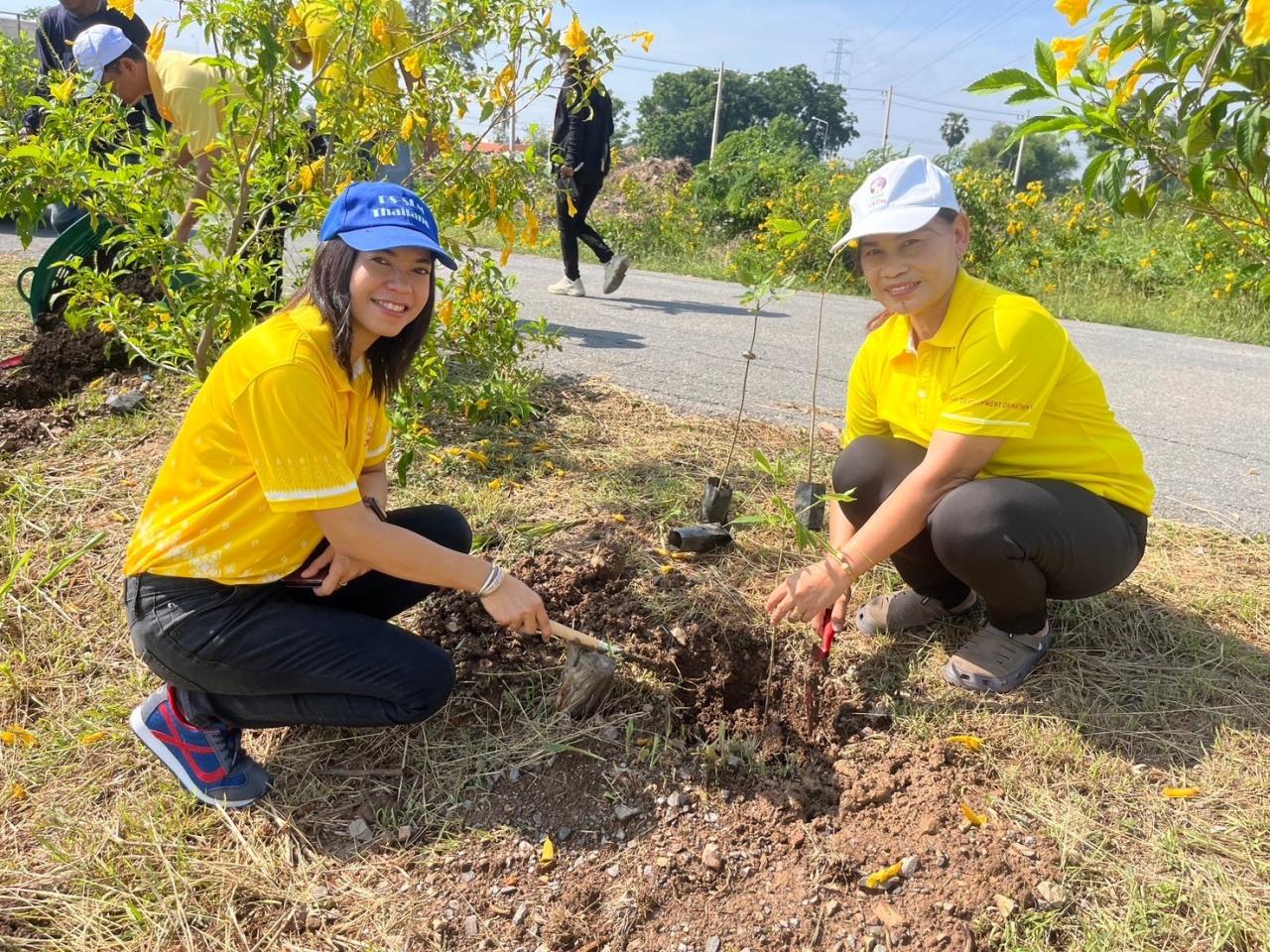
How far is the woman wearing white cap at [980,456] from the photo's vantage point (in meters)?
1.87

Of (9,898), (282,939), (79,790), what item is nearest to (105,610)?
(79,790)

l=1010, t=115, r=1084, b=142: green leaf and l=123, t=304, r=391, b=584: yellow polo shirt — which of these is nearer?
l=1010, t=115, r=1084, b=142: green leaf

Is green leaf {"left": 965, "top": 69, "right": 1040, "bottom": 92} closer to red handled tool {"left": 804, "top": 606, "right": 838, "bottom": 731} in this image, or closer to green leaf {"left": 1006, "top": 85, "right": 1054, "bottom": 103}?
green leaf {"left": 1006, "top": 85, "right": 1054, "bottom": 103}

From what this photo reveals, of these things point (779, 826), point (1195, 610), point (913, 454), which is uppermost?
point (913, 454)

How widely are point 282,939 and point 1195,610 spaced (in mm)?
2369

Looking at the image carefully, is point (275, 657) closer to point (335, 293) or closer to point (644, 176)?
point (335, 293)

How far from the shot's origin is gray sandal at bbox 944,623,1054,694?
2.11 metres

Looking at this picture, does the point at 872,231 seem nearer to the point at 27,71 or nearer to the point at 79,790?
the point at 79,790

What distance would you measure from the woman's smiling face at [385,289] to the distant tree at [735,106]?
45.8 meters

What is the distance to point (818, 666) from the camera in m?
2.11

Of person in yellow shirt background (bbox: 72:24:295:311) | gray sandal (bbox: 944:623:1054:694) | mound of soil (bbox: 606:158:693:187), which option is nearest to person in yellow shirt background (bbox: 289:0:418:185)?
person in yellow shirt background (bbox: 72:24:295:311)

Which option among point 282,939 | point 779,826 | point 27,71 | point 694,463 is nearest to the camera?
point 282,939

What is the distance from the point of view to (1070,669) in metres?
2.20

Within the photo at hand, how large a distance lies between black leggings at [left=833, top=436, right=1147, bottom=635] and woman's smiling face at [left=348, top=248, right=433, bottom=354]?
3.43 feet
